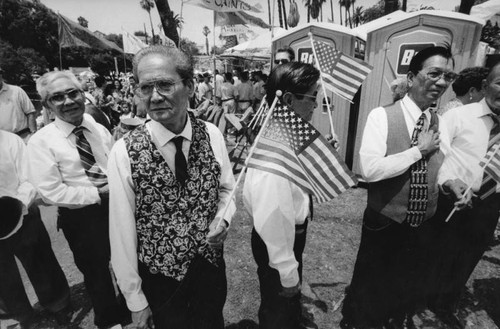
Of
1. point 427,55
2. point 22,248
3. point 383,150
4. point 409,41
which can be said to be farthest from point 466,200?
point 409,41

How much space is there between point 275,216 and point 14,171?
220 centimetres

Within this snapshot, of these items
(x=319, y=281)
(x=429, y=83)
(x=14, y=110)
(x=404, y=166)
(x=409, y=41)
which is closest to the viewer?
(x=404, y=166)

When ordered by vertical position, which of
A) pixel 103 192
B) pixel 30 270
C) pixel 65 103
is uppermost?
pixel 65 103

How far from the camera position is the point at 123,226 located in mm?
1557

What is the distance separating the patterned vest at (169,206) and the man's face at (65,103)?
111 centimetres

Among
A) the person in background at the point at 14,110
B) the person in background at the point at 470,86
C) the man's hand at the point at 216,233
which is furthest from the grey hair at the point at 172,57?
the person in background at the point at 14,110

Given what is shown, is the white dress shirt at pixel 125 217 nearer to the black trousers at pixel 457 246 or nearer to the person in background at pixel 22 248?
the person in background at pixel 22 248

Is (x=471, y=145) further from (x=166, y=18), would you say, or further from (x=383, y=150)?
(x=166, y=18)

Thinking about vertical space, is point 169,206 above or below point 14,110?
below

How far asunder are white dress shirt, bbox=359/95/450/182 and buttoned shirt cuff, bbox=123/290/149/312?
1.69 meters

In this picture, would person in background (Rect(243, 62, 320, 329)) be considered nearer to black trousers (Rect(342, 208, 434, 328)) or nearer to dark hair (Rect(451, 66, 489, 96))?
black trousers (Rect(342, 208, 434, 328))

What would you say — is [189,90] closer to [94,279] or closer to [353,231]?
[94,279]

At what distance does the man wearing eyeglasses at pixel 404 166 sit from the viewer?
2.06 meters

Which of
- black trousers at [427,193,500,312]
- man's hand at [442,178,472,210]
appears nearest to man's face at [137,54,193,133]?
man's hand at [442,178,472,210]
